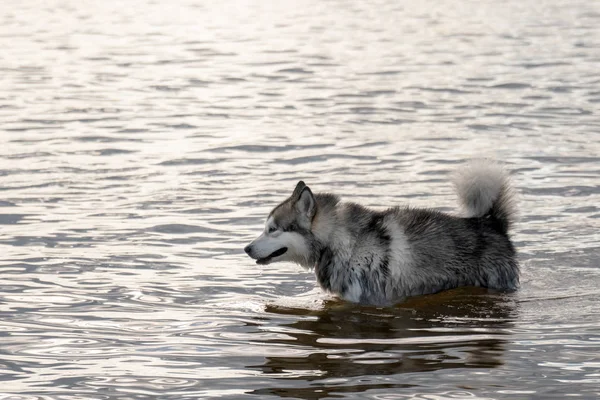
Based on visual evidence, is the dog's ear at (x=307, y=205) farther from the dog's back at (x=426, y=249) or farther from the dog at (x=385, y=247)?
the dog's back at (x=426, y=249)

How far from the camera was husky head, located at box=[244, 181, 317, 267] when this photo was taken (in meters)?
8.01

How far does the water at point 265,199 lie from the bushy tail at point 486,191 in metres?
0.52

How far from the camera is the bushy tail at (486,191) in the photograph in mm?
8297

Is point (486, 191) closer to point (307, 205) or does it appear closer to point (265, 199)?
point (307, 205)

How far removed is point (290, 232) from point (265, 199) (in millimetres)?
2786

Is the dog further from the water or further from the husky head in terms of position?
the water

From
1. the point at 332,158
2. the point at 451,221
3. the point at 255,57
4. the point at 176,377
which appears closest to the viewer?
the point at 176,377

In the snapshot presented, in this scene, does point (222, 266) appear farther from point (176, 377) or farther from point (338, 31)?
point (338, 31)

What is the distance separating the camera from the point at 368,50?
71.7 ft

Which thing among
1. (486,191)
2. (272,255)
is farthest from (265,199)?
(486,191)

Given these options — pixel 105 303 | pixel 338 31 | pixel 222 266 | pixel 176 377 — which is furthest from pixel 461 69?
pixel 176 377

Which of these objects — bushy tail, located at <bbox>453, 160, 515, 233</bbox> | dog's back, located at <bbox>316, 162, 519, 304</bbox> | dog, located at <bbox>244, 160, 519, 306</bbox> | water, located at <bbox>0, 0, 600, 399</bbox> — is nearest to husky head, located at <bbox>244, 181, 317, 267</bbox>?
dog, located at <bbox>244, 160, 519, 306</bbox>

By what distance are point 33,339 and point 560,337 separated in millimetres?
3068

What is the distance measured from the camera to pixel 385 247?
314 inches
